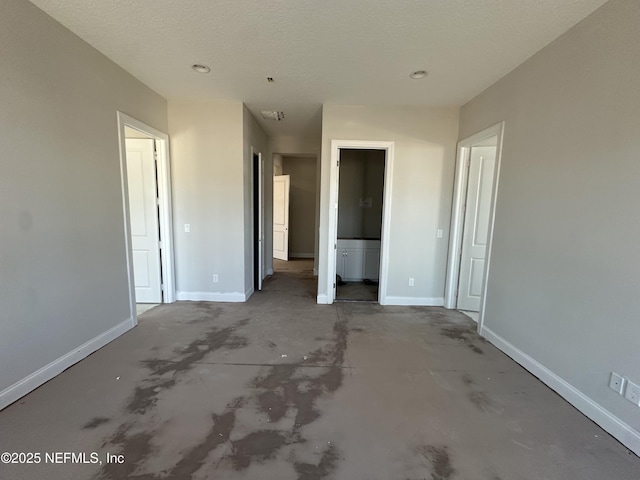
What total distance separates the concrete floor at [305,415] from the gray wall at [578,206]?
0.44 metres

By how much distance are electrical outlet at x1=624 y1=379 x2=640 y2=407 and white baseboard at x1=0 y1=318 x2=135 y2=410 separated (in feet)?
13.1

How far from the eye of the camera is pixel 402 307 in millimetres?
3934

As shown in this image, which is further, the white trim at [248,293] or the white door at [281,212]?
the white door at [281,212]

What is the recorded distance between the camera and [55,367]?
2.17 metres

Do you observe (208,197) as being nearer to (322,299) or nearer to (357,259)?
(322,299)

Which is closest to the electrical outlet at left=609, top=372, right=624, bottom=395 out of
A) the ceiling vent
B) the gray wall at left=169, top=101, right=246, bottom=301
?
the gray wall at left=169, top=101, right=246, bottom=301

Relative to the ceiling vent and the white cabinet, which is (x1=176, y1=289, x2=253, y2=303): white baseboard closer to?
the white cabinet

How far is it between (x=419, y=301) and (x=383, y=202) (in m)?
1.55

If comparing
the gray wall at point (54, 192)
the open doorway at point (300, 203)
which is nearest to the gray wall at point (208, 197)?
the gray wall at point (54, 192)

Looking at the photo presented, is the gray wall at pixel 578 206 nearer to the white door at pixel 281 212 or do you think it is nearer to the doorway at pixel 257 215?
the doorway at pixel 257 215

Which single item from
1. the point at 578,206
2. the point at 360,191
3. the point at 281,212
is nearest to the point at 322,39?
the point at 578,206

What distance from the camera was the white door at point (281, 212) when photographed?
675cm

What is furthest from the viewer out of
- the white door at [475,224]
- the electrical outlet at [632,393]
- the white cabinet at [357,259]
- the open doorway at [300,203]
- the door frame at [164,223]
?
the open doorway at [300,203]

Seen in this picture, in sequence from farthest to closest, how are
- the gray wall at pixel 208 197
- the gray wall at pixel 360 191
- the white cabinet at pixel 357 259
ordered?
the gray wall at pixel 360 191, the white cabinet at pixel 357 259, the gray wall at pixel 208 197
